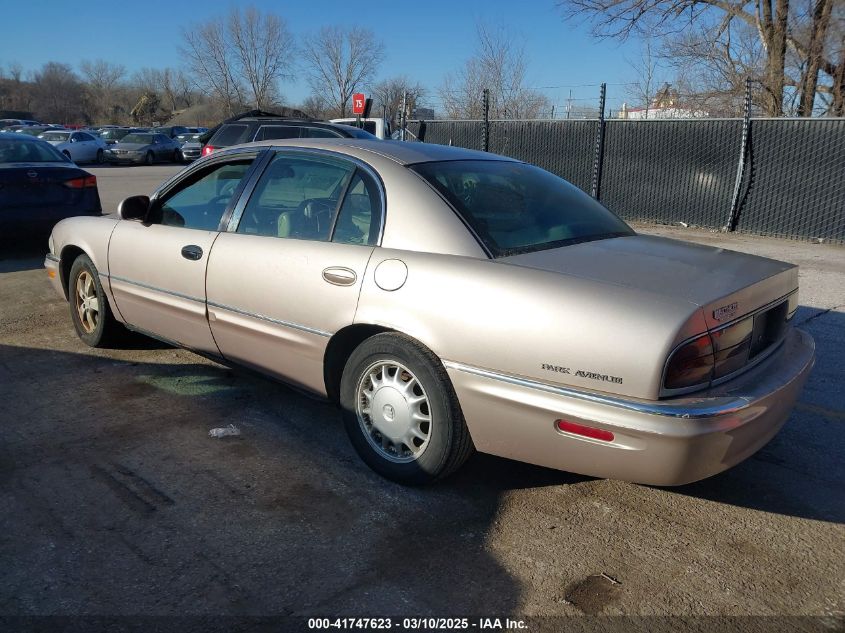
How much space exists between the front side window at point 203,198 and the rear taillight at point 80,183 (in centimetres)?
463

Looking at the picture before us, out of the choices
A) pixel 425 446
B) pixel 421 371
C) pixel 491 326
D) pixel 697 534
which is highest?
pixel 491 326

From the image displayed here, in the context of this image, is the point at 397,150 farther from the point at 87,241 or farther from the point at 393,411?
the point at 87,241

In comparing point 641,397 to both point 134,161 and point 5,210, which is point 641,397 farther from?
point 134,161

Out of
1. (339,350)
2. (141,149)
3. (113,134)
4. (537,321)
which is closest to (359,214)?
(339,350)

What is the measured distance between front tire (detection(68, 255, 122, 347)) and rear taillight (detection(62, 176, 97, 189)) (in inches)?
143

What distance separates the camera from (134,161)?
30.0m

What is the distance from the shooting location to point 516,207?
352 centimetres

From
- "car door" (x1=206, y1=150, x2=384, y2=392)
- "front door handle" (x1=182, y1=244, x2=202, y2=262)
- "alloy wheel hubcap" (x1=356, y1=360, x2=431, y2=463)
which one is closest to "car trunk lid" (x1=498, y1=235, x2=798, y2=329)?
"alloy wheel hubcap" (x1=356, y1=360, x2=431, y2=463)

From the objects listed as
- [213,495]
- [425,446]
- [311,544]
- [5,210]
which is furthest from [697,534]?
[5,210]

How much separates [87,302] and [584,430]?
3946 millimetres

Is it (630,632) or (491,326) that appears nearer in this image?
(630,632)

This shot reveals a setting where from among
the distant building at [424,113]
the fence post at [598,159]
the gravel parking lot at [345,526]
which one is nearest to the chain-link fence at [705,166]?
the fence post at [598,159]

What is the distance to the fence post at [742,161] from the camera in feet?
37.2

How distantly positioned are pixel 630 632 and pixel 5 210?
798 centimetres
